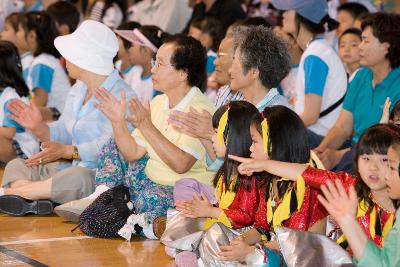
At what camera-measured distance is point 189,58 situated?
4.80 meters

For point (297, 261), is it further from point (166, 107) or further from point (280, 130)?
point (166, 107)

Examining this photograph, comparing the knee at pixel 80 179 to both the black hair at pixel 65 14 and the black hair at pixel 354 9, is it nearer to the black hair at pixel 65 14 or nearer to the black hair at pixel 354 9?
the black hair at pixel 354 9

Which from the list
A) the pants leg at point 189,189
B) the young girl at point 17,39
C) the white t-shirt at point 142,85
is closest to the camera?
the pants leg at point 189,189

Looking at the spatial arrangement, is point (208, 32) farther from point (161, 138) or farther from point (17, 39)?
point (161, 138)

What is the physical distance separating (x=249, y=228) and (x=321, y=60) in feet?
6.01

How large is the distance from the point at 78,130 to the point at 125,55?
2.10 metres

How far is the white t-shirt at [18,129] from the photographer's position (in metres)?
6.08

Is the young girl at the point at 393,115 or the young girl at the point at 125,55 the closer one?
the young girl at the point at 393,115

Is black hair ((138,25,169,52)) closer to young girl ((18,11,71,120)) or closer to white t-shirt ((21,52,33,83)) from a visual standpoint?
young girl ((18,11,71,120))

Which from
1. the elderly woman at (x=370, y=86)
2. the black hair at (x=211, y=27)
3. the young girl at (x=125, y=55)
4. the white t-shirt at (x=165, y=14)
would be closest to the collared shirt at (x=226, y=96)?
the elderly woman at (x=370, y=86)

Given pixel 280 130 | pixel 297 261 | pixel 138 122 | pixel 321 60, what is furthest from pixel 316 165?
pixel 321 60

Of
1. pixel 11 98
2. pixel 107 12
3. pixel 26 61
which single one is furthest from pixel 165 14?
pixel 11 98

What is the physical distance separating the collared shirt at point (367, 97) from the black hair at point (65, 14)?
3540 millimetres

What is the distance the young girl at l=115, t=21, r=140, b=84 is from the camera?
23.5ft
